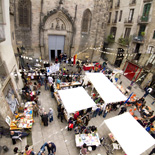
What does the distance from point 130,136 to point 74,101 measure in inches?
169

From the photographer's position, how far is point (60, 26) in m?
15.9

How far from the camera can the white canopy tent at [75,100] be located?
813cm

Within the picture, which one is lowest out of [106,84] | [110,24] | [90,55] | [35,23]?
[106,84]

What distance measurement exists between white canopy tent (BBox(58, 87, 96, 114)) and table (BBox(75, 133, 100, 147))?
Result: 5.60ft

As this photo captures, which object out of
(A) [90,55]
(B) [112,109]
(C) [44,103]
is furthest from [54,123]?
(A) [90,55]

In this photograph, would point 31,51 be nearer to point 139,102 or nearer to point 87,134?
point 87,134

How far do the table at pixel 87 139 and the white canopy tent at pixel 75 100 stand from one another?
67.3 inches

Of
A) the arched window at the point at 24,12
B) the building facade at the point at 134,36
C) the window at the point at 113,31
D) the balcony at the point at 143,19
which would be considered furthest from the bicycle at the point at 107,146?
the window at the point at 113,31

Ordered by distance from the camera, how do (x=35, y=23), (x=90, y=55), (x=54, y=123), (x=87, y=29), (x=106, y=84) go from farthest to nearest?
(x=90, y=55)
(x=87, y=29)
(x=35, y=23)
(x=106, y=84)
(x=54, y=123)

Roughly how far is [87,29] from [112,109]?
12.7 metres

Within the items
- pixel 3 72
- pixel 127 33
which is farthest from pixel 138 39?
pixel 3 72

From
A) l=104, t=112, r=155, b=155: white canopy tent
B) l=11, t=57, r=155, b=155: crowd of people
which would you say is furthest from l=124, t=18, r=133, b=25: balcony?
l=104, t=112, r=155, b=155: white canopy tent

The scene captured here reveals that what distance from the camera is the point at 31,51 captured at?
15281 millimetres

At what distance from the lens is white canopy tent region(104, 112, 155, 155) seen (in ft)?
20.2
